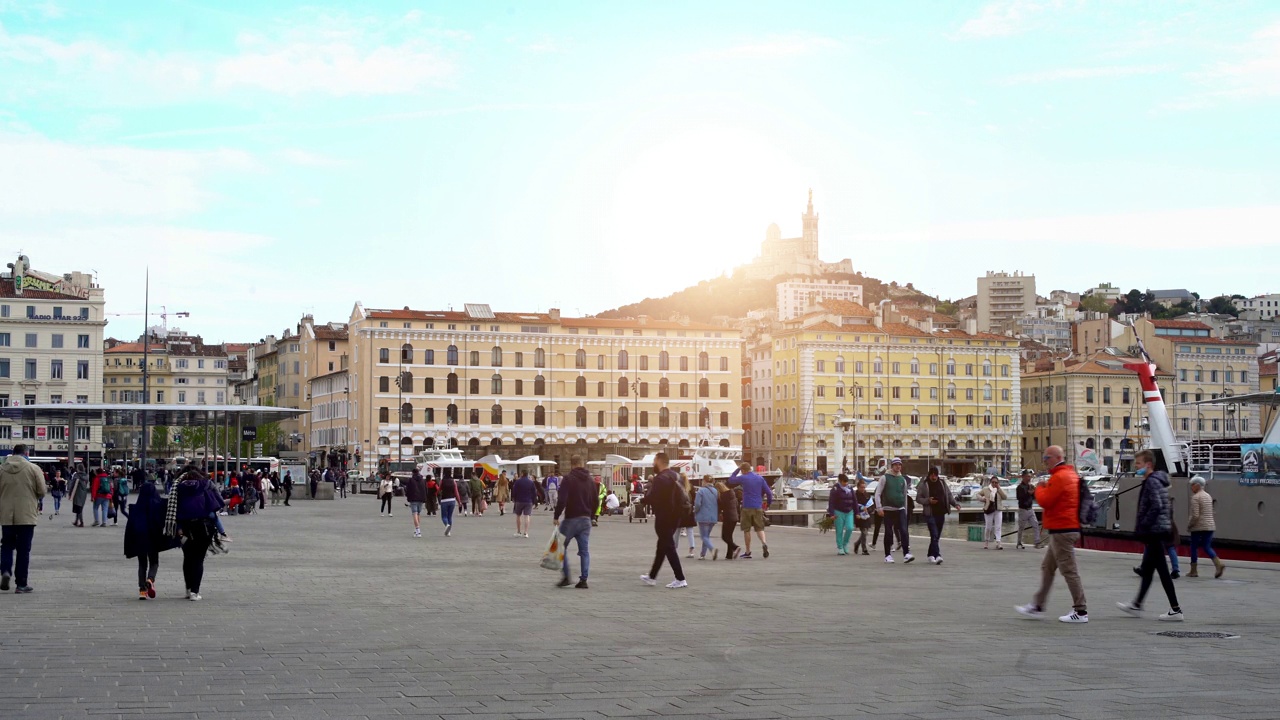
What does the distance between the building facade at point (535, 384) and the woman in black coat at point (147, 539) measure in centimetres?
7750

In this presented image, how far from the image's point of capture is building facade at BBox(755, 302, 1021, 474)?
104688mm

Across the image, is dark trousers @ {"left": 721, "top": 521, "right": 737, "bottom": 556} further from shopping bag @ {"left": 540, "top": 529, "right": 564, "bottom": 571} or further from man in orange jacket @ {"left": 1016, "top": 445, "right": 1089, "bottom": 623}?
man in orange jacket @ {"left": 1016, "top": 445, "right": 1089, "bottom": 623}

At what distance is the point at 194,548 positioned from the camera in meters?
14.1

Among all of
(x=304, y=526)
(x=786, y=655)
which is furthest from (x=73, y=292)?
(x=786, y=655)

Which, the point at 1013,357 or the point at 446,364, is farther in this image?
the point at 1013,357

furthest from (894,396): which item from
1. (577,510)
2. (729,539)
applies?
(577,510)

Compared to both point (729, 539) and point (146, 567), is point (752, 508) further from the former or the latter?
point (146, 567)

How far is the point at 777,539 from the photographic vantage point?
96.9 feet

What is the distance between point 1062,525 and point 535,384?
86.8 metres

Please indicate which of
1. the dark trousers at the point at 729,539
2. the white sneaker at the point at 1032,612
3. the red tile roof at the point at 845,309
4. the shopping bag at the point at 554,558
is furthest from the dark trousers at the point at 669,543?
the red tile roof at the point at 845,309

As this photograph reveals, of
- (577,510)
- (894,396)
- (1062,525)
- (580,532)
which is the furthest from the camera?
(894,396)

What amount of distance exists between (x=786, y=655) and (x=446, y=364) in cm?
8740

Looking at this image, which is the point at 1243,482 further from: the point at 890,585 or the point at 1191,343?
the point at 1191,343

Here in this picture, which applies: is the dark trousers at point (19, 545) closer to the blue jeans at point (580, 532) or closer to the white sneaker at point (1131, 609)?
the blue jeans at point (580, 532)
